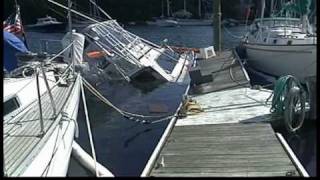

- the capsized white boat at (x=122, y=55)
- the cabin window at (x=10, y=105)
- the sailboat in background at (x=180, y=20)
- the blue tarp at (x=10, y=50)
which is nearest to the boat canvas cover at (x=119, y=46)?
the capsized white boat at (x=122, y=55)

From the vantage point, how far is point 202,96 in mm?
19250

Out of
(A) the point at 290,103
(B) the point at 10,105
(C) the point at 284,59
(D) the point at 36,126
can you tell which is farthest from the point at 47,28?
(D) the point at 36,126

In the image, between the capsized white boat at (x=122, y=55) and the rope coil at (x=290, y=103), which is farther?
the capsized white boat at (x=122, y=55)

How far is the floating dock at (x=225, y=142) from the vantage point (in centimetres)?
1050

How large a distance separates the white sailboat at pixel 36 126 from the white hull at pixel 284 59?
39.3ft

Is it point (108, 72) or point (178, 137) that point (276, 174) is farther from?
point (108, 72)

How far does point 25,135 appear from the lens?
9.15 m

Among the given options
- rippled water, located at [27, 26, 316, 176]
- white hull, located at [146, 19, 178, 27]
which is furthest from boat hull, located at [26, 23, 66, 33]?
rippled water, located at [27, 26, 316, 176]

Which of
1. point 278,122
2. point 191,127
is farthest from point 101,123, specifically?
point 278,122

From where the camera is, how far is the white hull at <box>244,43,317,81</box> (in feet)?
76.1

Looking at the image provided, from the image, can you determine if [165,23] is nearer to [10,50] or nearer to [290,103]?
[290,103]

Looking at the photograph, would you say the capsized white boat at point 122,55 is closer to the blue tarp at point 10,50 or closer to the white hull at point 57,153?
the blue tarp at point 10,50

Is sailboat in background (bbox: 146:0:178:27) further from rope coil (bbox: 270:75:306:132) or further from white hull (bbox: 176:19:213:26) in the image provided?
rope coil (bbox: 270:75:306:132)

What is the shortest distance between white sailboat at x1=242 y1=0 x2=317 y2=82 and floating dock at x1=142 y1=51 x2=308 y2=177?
5146 mm
